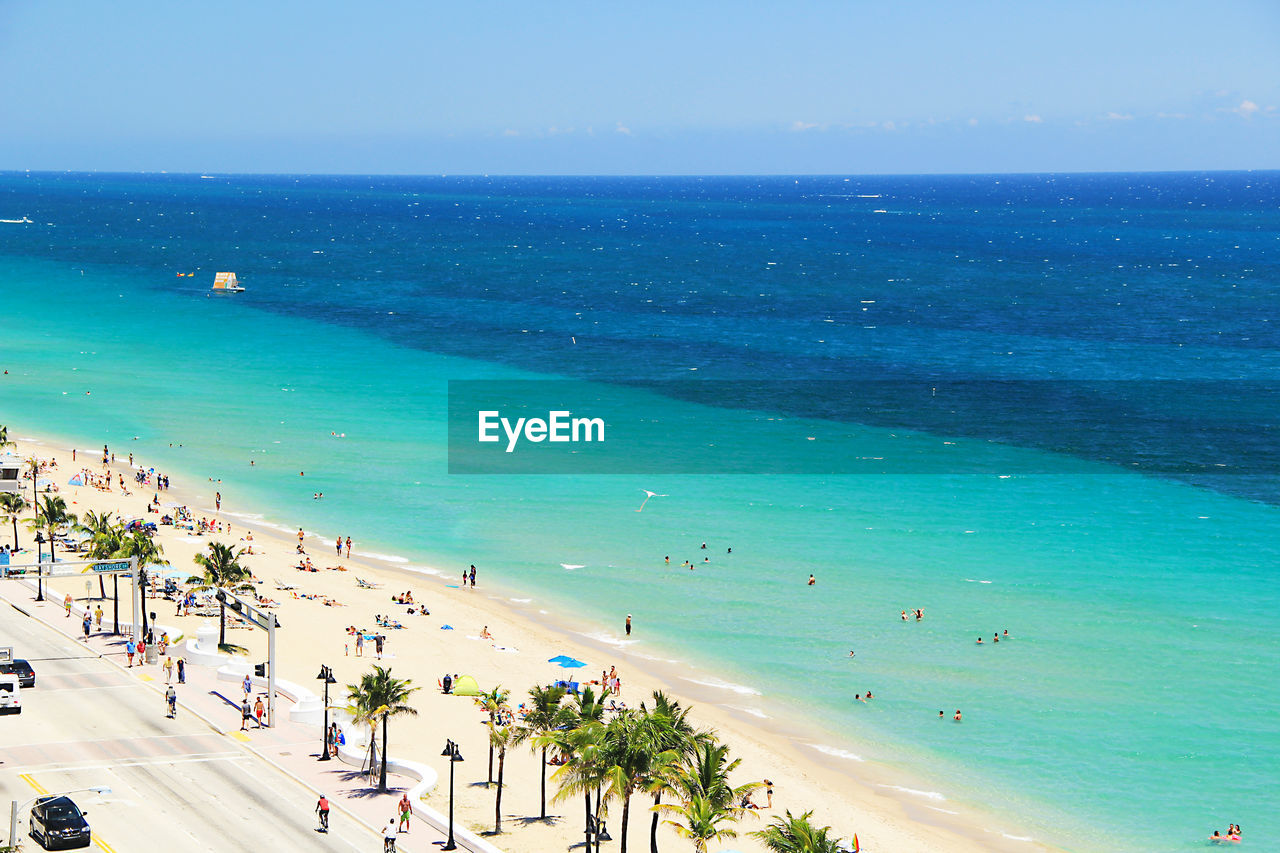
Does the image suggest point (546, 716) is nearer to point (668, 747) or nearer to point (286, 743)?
point (668, 747)

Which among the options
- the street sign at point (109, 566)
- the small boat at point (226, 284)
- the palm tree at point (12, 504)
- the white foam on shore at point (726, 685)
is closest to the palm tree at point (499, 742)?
the white foam on shore at point (726, 685)

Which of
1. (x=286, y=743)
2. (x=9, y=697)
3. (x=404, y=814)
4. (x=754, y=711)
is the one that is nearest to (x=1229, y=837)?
(x=754, y=711)

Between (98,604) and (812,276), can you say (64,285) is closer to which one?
(812,276)

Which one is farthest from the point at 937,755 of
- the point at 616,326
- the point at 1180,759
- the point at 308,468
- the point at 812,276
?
the point at 812,276

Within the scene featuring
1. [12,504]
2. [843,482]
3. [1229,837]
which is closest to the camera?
[1229,837]

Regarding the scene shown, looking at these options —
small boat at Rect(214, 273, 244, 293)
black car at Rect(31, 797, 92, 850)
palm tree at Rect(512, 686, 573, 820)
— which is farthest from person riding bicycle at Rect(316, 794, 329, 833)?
small boat at Rect(214, 273, 244, 293)

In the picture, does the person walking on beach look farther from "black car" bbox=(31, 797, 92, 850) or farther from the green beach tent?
"black car" bbox=(31, 797, 92, 850)
